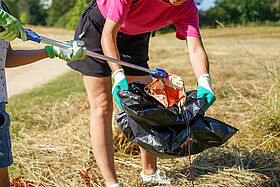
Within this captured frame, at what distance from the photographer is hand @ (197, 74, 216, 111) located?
1.86 m

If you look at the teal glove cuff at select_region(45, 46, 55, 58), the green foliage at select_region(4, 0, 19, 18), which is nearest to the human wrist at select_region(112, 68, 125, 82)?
the teal glove cuff at select_region(45, 46, 55, 58)

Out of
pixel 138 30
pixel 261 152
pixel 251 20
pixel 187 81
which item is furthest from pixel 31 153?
pixel 187 81

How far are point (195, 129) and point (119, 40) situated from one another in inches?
33.3

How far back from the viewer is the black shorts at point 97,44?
203 centimetres

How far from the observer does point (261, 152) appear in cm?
262

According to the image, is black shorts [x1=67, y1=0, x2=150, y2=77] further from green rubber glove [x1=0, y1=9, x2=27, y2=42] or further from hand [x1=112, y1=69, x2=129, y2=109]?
green rubber glove [x1=0, y1=9, x2=27, y2=42]

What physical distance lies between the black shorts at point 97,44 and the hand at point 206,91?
0.49m

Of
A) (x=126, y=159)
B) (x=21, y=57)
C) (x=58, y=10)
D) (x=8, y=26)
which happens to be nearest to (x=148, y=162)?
(x=126, y=159)

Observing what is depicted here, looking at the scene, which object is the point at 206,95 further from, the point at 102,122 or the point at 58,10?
the point at 58,10

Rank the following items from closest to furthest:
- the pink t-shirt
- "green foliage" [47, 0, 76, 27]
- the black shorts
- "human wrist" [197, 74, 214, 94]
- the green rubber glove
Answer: the green rubber glove
the pink t-shirt
"human wrist" [197, 74, 214, 94]
the black shorts
"green foliage" [47, 0, 76, 27]

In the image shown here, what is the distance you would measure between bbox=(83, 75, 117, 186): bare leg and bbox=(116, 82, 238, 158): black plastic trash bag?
35 centimetres

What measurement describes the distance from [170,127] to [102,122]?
0.56 meters

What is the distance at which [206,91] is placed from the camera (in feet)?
6.18

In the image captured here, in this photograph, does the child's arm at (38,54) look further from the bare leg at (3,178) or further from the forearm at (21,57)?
the bare leg at (3,178)
